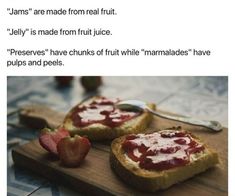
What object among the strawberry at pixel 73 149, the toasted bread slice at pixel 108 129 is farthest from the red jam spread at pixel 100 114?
the strawberry at pixel 73 149

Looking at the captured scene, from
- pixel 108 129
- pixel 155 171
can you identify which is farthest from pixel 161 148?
pixel 108 129

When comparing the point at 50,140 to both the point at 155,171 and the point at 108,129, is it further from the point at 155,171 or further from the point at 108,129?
the point at 155,171

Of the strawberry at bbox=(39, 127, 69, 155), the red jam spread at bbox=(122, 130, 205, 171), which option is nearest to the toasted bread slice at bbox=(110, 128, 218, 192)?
the red jam spread at bbox=(122, 130, 205, 171)

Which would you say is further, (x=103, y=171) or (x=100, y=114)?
(x=100, y=114)

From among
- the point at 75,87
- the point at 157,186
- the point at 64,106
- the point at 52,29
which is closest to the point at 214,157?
the point at 157,186

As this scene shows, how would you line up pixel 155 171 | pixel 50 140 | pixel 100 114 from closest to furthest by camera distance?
pixel 155 171 → pixel 50 140 → pixel 100 114

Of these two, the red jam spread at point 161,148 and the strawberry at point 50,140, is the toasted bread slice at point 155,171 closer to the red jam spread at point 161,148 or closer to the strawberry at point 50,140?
the red jam spread at point 161,148

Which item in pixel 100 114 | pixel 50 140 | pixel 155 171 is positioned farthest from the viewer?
pixel 100 114

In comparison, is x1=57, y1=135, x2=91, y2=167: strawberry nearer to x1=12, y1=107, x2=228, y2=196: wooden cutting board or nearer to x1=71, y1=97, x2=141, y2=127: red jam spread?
x1=12, y1=107, x2=228, y2=196: wooden cutting board
